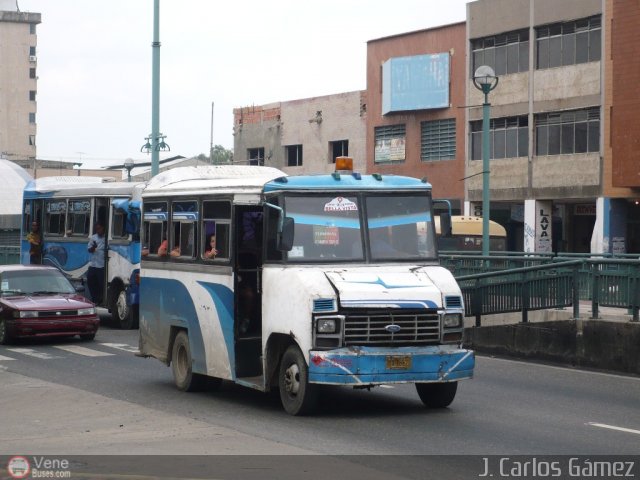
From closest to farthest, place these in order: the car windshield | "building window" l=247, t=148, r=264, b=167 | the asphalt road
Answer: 1. the asphalt road
2. the car windshield
3. "building window" l=247, t=148, r=264, b=167

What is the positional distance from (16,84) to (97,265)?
10914 cm

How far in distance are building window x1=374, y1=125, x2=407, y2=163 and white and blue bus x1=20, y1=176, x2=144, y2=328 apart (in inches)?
1117

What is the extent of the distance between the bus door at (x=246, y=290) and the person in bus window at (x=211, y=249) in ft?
1.73

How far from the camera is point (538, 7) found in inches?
1981

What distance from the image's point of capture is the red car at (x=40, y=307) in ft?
76.5

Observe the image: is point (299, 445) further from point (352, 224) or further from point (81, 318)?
point (81, 318)

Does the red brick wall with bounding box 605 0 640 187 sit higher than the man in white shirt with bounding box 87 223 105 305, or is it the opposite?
the red brick wall with bounding box 605 0 640 187

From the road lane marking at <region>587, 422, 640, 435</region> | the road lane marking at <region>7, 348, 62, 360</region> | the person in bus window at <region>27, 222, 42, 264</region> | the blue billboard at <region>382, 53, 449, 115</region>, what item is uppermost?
the blue billboard at <region>382, 53, 449, 115</region>

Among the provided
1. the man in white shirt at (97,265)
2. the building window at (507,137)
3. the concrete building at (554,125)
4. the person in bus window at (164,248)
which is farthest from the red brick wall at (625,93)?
the person in bus window at (164,248)

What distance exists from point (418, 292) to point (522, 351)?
8.30 m

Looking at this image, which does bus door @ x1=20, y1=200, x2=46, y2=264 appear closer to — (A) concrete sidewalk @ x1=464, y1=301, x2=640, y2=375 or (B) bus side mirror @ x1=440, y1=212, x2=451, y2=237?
(A) concrete sidewalk @ x1=464, y1=301, x2=640, y2=375

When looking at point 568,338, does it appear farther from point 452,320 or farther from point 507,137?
point 507,137

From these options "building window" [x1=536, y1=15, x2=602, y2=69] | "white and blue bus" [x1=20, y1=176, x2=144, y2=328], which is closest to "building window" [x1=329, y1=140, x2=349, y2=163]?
"building window" [x1=536, y1=15, x2=602, y2=69]

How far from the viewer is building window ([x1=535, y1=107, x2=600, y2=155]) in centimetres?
4828
